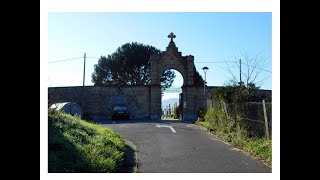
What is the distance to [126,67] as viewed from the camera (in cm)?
5259

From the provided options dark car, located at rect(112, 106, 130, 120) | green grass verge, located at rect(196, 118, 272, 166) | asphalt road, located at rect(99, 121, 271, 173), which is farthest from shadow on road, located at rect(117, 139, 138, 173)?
dark car, located at rect(112, 106, 130, 120)

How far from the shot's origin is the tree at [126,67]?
172 feet

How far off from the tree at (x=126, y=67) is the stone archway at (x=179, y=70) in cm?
1761

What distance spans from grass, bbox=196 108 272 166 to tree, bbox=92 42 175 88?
32.8m

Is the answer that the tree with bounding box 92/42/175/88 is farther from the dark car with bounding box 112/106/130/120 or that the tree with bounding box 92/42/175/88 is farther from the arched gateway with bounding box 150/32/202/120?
the dark car with bounding box 112/106/130/120

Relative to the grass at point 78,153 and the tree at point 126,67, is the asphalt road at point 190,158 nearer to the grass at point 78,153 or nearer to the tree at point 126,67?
the grass at point 78,153

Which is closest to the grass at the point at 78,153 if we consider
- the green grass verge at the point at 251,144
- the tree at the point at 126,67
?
the green grass verge at the point at 251,144

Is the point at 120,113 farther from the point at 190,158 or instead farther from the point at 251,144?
the point at 190,158

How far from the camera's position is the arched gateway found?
111 ft
